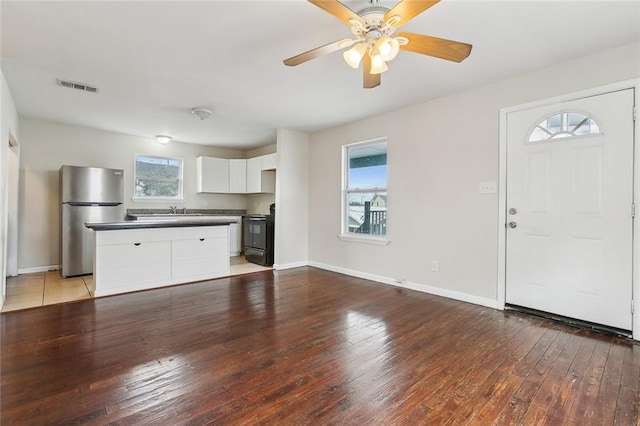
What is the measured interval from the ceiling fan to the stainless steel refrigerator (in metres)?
4.21

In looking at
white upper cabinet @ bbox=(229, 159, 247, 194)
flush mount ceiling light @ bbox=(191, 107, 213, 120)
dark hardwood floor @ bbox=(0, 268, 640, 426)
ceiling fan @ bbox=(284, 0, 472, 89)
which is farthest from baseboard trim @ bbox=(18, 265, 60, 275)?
ceiling fan @ bbox=(284, 0, 472, 89)

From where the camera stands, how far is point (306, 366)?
2.04 meters

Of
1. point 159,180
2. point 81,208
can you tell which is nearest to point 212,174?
point 159,180

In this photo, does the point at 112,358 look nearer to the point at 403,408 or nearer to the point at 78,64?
the point at 403,408

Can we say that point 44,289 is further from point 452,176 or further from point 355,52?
point 452,176

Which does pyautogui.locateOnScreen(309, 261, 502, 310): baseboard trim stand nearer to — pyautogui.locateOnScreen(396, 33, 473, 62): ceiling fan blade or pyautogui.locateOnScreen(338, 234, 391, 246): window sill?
pyautogui.locateOnScreen(338, 234, 391, 246): window sill

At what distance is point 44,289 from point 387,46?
482 centimetres

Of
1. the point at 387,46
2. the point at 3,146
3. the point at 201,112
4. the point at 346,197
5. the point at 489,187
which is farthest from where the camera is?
the point at 346,197

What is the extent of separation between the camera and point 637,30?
2.31 metres

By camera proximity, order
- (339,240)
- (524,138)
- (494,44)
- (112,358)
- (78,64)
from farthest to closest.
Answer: (339,240), (524,138), (78,64), (494,44), (112,358)

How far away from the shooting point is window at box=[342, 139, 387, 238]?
177 inches

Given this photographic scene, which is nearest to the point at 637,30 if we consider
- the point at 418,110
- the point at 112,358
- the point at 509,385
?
the point at 418,110

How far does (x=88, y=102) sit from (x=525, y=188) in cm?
532

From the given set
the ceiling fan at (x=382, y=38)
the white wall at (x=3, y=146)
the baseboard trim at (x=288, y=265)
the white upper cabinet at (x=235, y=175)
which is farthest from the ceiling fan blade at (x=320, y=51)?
the white upper cabinet at (x=235, y=175)
